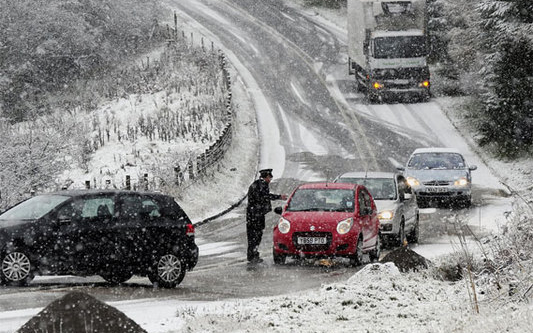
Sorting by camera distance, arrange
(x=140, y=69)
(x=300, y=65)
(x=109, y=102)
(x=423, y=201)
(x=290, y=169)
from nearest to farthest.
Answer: (x=423, y=201), (x=290, y=169), (x=109, y=102), (x=140, y=69), (x=300, y=65)

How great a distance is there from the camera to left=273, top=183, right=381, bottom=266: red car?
1812 cm

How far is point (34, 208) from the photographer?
1535 centimetres

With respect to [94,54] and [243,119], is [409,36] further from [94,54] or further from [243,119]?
[94,54]

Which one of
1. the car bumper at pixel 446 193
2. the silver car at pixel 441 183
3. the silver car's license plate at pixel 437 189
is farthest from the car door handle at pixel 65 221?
the silver car's license plate at pixel 437 189

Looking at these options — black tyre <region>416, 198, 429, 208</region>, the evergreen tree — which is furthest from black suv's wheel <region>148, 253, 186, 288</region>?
the evergreen tree

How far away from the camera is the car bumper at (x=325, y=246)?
1808cm

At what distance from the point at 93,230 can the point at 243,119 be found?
2935 centimetres

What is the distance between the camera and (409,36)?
43250mm

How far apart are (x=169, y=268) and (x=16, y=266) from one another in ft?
7.75

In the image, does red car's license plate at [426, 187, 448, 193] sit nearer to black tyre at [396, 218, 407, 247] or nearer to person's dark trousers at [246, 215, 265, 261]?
black tyre at [396, 218, 407, 247]

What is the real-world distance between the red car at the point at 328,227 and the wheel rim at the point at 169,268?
318 cm

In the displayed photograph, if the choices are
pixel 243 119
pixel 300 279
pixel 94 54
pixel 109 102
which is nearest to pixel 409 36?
pixel 243 119

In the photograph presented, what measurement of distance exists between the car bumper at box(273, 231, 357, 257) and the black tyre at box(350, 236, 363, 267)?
0.36ft

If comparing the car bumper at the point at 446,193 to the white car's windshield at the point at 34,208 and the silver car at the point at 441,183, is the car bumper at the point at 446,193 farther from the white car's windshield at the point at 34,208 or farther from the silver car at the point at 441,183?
the white car's windshield at the point at 34,208
